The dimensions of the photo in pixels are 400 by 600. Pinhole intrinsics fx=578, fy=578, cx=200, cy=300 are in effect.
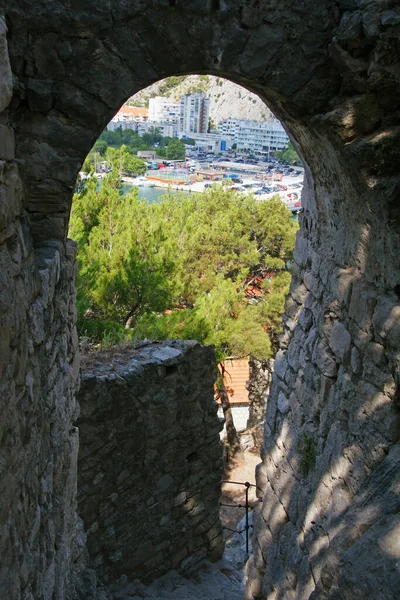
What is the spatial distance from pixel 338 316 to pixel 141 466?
9.45 feet

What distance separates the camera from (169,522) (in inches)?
218

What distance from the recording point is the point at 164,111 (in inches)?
3999

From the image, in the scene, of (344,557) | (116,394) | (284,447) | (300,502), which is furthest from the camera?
(116,394)

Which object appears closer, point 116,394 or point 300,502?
point 300,502

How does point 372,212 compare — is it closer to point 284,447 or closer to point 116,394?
point 284,447

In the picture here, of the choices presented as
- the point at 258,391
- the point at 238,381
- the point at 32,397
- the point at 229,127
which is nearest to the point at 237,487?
the point at 258,391

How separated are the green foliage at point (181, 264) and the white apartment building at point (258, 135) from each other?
81.2 metres

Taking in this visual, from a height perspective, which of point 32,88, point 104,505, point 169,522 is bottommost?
point 169,522

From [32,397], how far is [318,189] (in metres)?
1.99

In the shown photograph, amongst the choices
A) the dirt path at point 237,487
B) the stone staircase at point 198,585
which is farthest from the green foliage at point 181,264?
the stone staircase at point 198,585

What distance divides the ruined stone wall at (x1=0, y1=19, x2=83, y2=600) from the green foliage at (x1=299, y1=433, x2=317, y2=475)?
1296 millimetres

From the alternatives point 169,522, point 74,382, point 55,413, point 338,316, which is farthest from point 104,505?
point 338,316

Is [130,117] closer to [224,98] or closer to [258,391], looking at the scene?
[224,98]

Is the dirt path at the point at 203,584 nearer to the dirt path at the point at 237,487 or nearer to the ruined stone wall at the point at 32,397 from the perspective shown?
the dirt path at the point at 237,487
